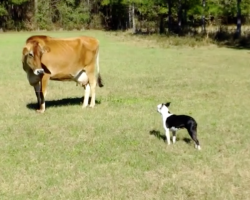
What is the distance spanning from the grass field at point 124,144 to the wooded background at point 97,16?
39795 mm

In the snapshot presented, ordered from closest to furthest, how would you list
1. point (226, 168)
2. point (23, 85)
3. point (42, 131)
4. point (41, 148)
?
1. point (226, 168)
2. point (41, 148)
3. point (42, 131)
4. point (23, 85)

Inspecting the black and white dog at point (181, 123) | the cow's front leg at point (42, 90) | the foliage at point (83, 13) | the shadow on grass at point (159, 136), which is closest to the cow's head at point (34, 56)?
the cow's front leg at point (42, 90)

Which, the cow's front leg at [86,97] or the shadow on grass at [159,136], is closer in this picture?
the shadow on grass at [159,136]

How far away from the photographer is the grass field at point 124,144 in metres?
6.43

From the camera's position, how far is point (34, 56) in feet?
36.0

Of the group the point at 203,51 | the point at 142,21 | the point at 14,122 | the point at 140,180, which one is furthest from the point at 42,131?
the point at 142,21

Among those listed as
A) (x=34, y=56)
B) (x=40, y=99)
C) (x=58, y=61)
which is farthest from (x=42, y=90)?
(x=34, y=56)

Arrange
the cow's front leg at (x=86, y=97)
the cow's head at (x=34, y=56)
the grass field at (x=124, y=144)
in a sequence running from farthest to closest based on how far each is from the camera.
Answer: the cow's front leg at (x=86, y=97)
the cow's head at (x=34, y=56)
the grass field at (x=124, y=144)

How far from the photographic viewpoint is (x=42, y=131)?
9.48 meters

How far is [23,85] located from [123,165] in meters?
9.40

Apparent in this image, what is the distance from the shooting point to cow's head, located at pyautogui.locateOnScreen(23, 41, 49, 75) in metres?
11.0

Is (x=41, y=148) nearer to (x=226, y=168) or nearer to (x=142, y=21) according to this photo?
(x=226, y=168)

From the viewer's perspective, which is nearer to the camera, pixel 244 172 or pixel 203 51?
pixel 244 172

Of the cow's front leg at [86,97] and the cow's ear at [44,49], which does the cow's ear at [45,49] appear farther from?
the cow's front leg at [86,97]
